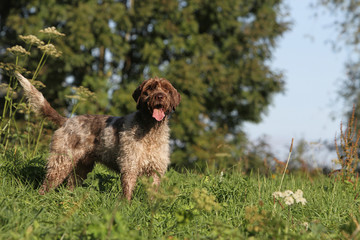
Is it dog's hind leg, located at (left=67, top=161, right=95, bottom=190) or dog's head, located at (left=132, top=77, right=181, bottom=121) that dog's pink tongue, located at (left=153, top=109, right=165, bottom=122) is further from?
dog's hind leg, located at (left=67, top=161, right=95, bottom=190)

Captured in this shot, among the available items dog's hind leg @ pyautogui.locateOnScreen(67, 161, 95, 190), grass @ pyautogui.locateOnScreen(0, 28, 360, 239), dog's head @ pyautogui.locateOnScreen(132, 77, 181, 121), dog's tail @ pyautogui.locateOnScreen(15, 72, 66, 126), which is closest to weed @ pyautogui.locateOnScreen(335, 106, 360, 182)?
grass @ pyautogui.locateOnScreen(0, 28, 360, 239)

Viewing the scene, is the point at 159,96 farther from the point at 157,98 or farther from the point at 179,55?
the point at 179,55

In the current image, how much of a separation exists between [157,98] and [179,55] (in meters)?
12.5

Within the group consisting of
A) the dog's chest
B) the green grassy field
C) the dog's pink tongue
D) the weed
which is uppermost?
the weed

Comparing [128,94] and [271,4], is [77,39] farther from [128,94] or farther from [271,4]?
[271,4]

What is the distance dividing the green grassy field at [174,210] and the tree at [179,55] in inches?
334

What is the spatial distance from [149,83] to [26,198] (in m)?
2.39

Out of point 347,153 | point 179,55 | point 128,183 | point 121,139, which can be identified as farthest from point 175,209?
point 179,55

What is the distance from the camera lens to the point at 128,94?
16094 mm

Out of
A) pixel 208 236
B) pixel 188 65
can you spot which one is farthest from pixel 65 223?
pixel 188 65

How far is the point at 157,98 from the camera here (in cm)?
588

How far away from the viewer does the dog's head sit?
5.93 metres

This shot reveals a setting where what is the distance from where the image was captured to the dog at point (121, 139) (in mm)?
6082

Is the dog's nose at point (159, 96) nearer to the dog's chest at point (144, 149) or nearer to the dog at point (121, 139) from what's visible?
the dog at point (121, 139)
